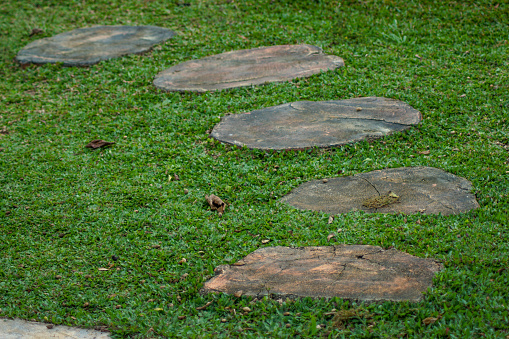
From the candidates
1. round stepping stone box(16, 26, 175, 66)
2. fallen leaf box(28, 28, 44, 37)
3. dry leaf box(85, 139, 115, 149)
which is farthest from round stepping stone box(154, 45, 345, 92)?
fallen leaf box(28, 28, 44, 37)

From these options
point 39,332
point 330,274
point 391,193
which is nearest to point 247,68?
point 391,193

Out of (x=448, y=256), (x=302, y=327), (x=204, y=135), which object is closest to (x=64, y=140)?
(x=204, y=135)

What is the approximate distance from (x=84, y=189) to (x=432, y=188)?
2.89 meters

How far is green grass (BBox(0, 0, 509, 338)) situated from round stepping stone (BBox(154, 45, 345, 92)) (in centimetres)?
19

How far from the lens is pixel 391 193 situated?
11.7ft

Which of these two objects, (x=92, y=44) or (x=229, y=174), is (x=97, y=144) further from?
(x=92, y=44)

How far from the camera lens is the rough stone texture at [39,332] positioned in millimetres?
2639

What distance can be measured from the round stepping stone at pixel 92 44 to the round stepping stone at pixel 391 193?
12.7ft

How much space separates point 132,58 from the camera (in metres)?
6.26

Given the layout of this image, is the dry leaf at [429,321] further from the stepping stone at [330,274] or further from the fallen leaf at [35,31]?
the fallen leaf at [35,31]

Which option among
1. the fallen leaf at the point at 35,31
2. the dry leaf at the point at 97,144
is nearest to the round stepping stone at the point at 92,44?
the fallen leaf at the point at 35,31

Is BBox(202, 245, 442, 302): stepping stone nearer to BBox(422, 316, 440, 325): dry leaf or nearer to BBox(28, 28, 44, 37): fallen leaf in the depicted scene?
BBox(422, 316, 440, 325): dry leaf

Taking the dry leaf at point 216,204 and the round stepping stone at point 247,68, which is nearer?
the dry leaf at point 216,204

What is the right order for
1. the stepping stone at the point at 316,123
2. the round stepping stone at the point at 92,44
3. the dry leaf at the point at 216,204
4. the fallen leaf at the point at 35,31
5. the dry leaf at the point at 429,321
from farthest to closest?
the fallen leaf at the point at 35,31 → the round stepping stone at the point at 92,44 → the stepping stone at the point at 316,123 → the dry leaf at the point at 216,204 → the dry leaf at the point at 429,321
